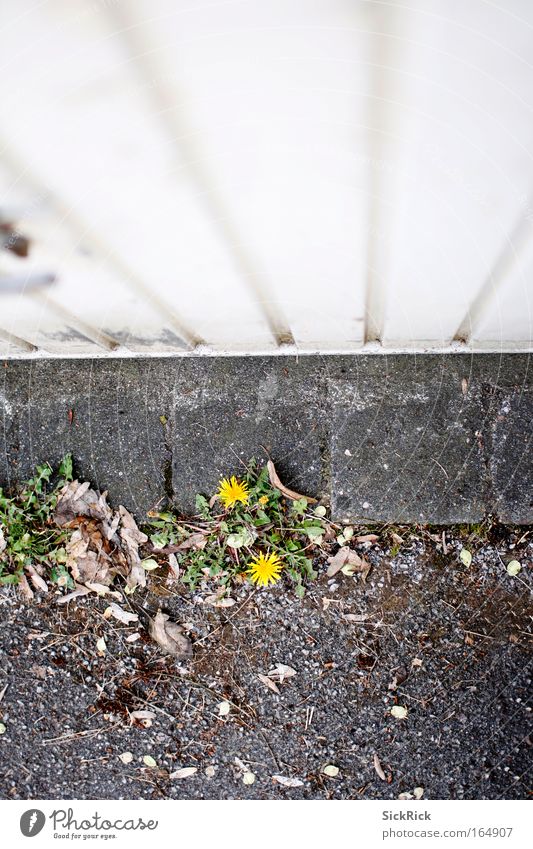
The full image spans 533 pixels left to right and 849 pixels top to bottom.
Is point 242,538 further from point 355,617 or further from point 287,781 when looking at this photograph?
point 287,781

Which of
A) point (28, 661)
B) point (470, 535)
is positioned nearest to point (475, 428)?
point (470, 535)

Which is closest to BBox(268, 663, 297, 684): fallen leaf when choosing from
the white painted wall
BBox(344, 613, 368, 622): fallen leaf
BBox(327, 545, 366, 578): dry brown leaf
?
BBox(344, 613, 368, 622): fallen leaf

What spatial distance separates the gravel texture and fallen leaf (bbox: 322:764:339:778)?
0.01 meters

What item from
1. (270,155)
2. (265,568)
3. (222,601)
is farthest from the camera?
(222,601)

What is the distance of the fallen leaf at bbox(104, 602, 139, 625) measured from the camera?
2.61 m

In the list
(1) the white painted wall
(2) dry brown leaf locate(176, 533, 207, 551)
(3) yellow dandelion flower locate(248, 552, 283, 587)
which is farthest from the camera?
(2) dry brown leaf locate(176, 533, 207, 551)

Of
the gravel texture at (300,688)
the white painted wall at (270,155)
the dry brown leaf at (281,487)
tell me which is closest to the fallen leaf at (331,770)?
the gravel texture at (300,688)

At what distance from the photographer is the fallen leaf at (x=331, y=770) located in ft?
8.28

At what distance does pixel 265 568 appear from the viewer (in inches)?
97.5

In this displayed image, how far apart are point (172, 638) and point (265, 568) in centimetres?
50

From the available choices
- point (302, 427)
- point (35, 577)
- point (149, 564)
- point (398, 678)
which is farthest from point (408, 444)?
point (35, 577)

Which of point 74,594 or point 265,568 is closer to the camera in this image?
point 265,568

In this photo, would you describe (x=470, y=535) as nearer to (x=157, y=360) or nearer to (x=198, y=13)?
(x=157, y=360)

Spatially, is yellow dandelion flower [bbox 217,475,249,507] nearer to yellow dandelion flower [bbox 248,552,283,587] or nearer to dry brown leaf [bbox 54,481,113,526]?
yellow dandelion flower [bbox 248,552,283,587]
